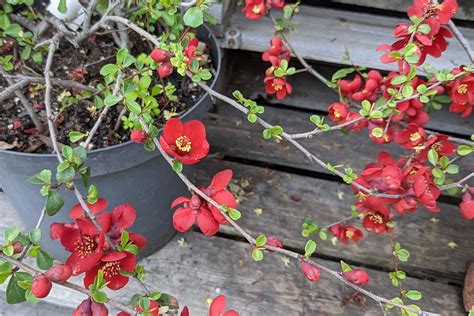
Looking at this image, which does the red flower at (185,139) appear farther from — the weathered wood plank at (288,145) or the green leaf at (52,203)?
the weathered wood plank at (288,145)

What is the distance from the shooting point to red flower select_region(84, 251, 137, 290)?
62cm

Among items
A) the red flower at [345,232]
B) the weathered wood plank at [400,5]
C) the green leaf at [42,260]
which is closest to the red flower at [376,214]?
the red flower at [345,232]

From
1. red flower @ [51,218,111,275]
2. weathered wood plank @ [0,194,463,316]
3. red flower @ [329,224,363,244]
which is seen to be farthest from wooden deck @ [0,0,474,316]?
red flower @ [51,218,111,275]

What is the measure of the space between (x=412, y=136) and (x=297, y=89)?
63cm

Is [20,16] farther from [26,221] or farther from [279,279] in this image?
[279,279]

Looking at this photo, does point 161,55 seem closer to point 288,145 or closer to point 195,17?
point 195,17

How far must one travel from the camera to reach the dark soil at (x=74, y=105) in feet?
2.97

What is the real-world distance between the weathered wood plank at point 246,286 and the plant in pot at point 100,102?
70mm

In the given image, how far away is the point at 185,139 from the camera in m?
0.68

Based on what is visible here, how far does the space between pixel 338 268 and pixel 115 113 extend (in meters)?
0.58

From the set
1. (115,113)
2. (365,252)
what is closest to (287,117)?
(365,252)

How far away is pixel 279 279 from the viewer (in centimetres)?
105

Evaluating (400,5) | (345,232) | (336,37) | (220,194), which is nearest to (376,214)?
(345,232)

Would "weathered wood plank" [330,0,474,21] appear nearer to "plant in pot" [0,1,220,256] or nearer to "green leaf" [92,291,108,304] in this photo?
"plant in pot" [0,1,220,256]
